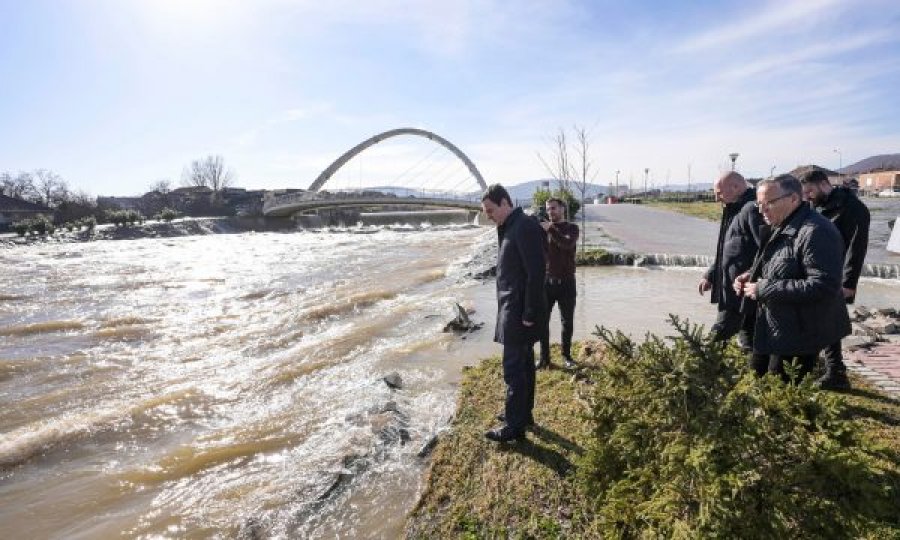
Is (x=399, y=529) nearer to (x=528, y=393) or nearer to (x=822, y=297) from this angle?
(x=528, y=393)

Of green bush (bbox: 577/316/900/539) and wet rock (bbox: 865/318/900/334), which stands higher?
green bush (bbox: 577/316/900/539)

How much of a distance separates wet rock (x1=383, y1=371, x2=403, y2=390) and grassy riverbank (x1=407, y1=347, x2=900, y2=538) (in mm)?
1073

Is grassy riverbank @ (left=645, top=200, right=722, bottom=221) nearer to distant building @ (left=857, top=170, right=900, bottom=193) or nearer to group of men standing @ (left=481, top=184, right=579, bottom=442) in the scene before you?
group of men standing @ (left=481, top=184, right=579, bottom=442)

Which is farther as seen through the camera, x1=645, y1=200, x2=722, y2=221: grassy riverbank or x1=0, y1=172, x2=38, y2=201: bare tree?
x1=0, y1=172, x2=38, y2=201: bare tree

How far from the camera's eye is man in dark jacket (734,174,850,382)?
2936 mm

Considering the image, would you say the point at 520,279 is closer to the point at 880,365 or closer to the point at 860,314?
the point at 880,365

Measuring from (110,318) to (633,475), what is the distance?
1193 centimetres

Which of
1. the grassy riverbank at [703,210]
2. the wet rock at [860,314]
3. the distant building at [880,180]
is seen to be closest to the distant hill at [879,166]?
the distant building at [880,180]

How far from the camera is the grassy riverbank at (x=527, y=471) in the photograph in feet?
9.59

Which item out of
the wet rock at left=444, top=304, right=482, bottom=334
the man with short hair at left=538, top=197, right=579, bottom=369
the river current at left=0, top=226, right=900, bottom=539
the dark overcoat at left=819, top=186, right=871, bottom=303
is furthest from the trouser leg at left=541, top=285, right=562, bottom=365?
the dark overcoat at left=819, top=186, right=871, bottom=303

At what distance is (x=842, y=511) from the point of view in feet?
6.00

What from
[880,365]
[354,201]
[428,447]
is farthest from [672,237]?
[354,201]

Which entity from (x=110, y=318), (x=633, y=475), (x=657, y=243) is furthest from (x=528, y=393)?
(x=657, y=243)

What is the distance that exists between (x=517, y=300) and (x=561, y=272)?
1935 millimetres
